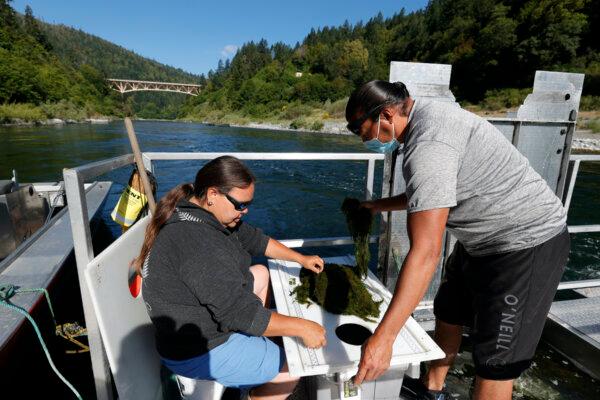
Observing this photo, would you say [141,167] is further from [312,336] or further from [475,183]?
[475,183]

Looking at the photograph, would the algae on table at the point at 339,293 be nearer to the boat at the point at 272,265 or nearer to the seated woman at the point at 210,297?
the boat at the point at 272,265

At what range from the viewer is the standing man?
1.27m

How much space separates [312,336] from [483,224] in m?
0.95

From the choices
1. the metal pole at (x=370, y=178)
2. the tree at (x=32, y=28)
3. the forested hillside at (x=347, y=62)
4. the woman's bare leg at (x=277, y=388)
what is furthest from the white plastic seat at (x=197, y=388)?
the tree at (x=32, y=28)

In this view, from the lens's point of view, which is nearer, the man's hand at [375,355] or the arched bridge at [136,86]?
the man's hand at [375,355]

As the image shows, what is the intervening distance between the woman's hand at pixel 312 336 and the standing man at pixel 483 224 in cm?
25

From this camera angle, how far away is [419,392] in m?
2.12

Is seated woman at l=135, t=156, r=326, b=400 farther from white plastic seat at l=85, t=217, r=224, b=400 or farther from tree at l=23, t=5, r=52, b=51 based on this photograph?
tree at l=23, t=5, r=52, b=51

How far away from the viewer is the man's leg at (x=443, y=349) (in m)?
2.12

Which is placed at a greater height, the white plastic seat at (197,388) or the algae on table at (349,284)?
the algae on table at (349,284)

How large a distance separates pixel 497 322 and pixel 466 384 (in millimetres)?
1064

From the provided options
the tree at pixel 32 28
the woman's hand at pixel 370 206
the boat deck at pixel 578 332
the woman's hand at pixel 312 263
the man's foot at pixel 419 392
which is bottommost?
the man's foot at pixel 419 392

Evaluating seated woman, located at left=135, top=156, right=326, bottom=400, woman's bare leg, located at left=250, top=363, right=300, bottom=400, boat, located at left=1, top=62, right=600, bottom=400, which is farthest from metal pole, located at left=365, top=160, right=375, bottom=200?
woman's bare leg, located at left=250, top=363, right=300, bottom=400

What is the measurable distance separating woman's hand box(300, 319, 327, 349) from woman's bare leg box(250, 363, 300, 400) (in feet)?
→ 1.05
